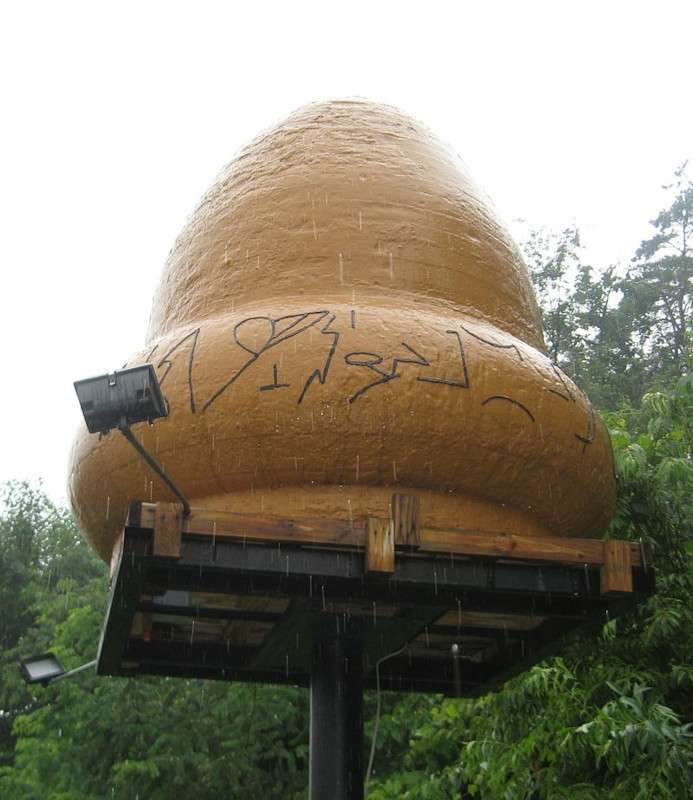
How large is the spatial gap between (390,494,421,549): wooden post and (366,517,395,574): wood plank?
0.10 feet

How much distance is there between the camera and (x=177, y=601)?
5.30 meters

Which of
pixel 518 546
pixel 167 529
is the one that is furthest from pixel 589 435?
pixel 167 529

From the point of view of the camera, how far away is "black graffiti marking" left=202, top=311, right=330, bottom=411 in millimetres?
4695

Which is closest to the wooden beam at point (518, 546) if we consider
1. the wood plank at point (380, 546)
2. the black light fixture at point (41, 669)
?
the wood plank at point (380, 546)

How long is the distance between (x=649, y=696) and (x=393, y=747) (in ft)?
26.9

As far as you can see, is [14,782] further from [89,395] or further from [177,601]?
Answer: [89,395]

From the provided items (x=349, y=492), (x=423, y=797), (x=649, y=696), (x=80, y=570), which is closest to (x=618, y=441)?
(x=649, y=696)

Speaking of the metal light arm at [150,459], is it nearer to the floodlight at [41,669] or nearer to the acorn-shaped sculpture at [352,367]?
the acorn-shaped sculpture at [352,367]

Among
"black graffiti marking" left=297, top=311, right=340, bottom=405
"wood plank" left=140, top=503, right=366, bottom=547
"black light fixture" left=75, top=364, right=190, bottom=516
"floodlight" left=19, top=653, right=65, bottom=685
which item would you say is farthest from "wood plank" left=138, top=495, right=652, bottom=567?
"floodlight" left=19, top=653, right=65, bottom=685

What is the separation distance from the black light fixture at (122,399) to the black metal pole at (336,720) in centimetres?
178

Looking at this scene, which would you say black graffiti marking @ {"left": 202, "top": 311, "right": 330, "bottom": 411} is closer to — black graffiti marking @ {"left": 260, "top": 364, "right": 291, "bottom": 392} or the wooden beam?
black graffiti marking @ {"left": 260, "top": 364, "right": 291, "bottom": 392}

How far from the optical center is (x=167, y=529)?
4152 mm

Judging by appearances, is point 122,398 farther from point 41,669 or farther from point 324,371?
point 41,669

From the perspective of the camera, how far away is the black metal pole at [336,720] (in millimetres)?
4906
